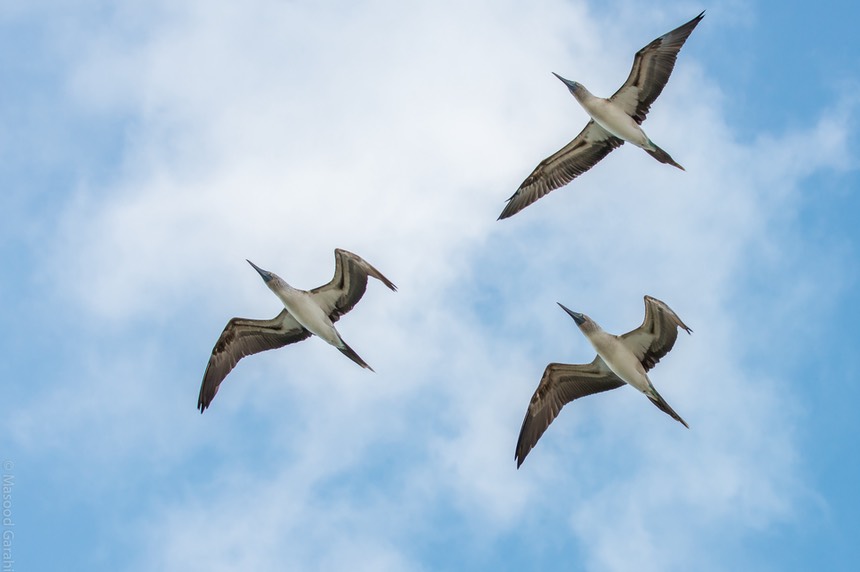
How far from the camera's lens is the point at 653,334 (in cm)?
2077

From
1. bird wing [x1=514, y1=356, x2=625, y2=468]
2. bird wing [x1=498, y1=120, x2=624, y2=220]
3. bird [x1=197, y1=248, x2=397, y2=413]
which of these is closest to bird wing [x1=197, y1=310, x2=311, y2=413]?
bird [x1=197, y1=248, x2=397, y2=413]

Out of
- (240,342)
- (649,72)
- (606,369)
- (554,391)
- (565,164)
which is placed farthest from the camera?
(565,164)

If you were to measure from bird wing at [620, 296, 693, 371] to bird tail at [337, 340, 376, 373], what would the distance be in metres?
4.71

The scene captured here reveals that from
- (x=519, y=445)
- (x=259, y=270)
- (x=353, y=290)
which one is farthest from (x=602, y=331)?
(x=259, y=270)

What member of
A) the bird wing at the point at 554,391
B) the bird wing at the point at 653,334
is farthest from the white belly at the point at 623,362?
the bird wing at the point at 554,391

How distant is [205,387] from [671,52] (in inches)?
450

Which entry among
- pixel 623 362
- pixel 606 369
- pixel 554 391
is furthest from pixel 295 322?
pixel 623 362

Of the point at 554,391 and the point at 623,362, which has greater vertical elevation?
the point at 554,391

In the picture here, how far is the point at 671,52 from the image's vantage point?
75.4 feet

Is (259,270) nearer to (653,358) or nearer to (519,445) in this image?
(519,445)

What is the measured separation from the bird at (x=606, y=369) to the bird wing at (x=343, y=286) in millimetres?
3886

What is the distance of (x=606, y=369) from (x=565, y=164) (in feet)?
18.8

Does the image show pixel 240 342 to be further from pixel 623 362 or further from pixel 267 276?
pixel 623 362

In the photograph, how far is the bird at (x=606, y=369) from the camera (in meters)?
20.6
